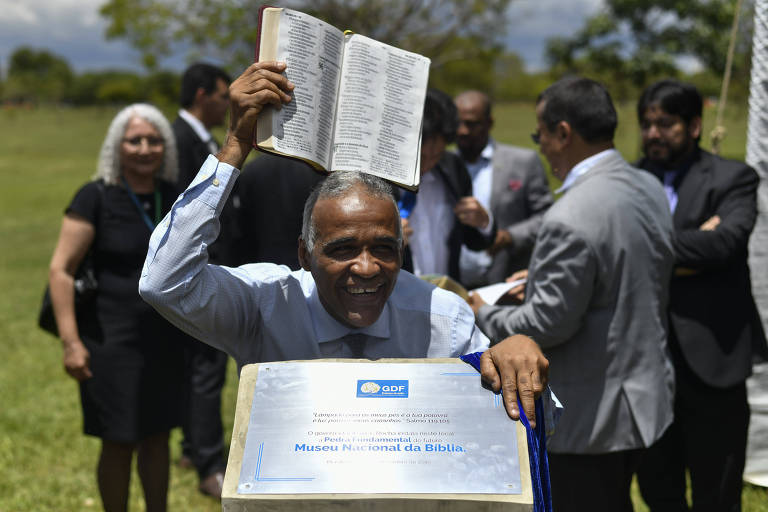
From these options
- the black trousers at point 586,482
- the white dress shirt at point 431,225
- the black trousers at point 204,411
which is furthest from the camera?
the black trousers at point 204,411

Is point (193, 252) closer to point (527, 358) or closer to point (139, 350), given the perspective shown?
point (527, 358)

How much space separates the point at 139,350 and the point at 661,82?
2.87 meters

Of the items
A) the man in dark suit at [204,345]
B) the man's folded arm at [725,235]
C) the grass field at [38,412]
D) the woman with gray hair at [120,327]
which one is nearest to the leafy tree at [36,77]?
the grass field at [38,412]

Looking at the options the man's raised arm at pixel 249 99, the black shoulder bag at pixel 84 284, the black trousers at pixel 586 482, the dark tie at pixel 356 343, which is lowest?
the black trousers at pixel 586 482

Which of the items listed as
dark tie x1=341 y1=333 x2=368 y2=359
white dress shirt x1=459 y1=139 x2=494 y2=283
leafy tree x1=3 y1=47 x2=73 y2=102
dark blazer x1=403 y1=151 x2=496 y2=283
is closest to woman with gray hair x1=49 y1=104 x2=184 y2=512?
dark blazer x1=403 y1=151 x2=496 y2=283

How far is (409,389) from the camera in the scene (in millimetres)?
1780

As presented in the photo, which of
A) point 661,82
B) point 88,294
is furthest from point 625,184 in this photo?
point 88,294

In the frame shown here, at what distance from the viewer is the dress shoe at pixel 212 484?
4734mm

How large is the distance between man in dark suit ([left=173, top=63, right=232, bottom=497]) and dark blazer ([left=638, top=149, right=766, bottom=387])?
251cm

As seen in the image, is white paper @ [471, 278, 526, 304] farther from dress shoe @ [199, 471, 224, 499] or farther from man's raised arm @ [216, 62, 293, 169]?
dress shoe @ [199, 471, 224, 499]

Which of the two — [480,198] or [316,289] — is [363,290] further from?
[480,198]

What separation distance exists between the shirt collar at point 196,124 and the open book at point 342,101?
10.4 feet

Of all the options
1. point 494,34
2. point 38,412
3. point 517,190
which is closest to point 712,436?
point 517,190

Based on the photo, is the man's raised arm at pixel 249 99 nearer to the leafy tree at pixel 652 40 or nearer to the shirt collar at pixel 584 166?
the shirt collar at pixel 584 166
